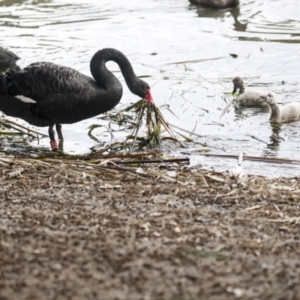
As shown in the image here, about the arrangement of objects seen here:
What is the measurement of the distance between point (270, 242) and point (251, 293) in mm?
922

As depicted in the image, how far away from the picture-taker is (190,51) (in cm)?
1373

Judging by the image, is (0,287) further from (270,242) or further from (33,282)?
(270,242)

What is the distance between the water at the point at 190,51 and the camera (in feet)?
32.6

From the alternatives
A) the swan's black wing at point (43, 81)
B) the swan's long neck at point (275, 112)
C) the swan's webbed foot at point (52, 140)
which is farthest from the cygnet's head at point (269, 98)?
the swan's webbed foot at point (52, 140)

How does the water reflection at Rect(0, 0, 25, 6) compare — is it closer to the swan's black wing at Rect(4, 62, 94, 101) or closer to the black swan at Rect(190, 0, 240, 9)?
the black swan at Rect(190, 0, 240, 9)

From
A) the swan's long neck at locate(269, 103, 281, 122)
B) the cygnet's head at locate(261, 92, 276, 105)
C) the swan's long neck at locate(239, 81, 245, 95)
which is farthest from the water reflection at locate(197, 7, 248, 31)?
the swan's long neck at locate(269, 103, 281, 122)

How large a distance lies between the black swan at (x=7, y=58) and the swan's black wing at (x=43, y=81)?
13.0ft

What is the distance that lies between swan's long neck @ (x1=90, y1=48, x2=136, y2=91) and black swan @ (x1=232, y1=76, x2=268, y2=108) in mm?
2139

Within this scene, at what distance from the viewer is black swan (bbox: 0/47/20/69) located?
1305cm

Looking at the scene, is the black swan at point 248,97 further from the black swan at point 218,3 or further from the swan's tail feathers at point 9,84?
the black swan at point 218,3

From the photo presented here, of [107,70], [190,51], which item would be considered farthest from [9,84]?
[190,51]

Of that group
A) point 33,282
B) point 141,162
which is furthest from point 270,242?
point 141,162

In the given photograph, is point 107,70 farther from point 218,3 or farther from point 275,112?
point 218,3

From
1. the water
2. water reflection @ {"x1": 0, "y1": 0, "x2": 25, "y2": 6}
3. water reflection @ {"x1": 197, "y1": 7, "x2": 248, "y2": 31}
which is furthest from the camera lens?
water reflection @ {"x1": 0, "y1": 0, "x2": 25, "y2": 6}
